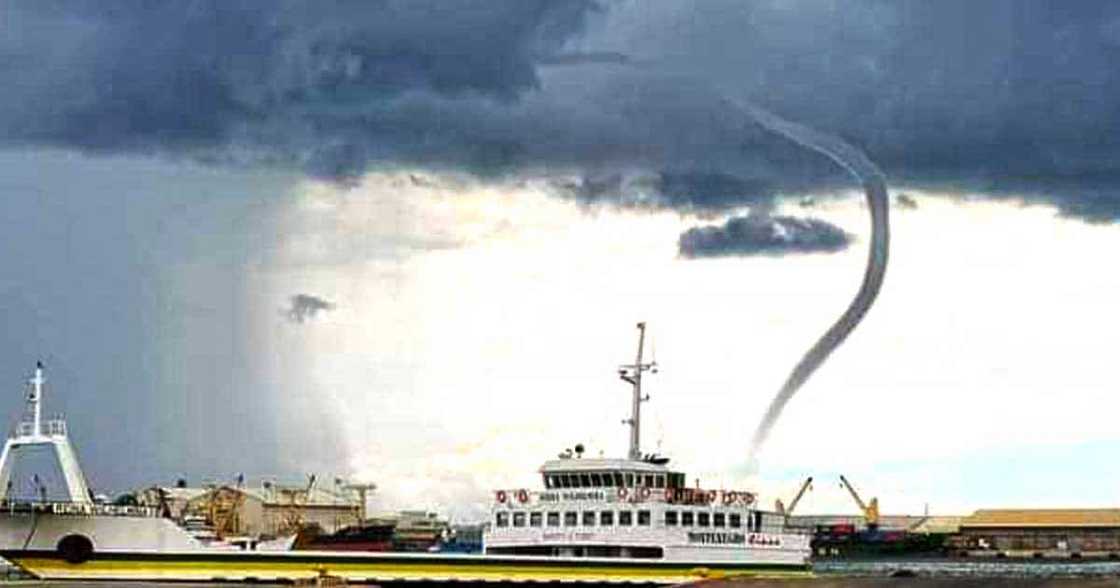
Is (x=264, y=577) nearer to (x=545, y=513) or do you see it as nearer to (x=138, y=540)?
(x=138, y=540)

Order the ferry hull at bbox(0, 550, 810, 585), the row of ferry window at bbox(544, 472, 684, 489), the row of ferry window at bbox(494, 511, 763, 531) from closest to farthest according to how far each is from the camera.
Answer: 1. the ferry hull at bbox(0, 550, 810, 585)
2. the row of ferry window at bbox(494, 511, 763, 531)
3. the row of ferry window at bbox(544, 472, 684, 489)

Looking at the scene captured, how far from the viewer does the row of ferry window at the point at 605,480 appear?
12871cm

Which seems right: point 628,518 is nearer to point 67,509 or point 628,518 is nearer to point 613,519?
point 613,519

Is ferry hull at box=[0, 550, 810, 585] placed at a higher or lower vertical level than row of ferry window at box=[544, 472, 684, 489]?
lower

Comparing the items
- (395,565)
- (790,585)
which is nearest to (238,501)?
(395,565)

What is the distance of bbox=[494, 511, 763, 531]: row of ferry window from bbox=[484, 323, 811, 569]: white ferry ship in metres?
0.07

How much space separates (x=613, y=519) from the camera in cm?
12738

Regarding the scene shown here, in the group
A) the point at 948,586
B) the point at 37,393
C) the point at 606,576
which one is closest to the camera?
the point at 948,586

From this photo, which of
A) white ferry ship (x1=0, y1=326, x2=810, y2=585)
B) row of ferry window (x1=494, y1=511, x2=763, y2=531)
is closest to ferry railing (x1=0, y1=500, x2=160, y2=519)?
white ferry ship (x1=0, y1=326, x2=810, y2=585)

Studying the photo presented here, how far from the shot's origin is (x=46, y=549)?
407 ft

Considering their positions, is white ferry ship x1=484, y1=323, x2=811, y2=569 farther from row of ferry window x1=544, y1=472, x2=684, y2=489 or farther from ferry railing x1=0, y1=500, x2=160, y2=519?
ferry railing x1=0, y1=500, x2=160, y2=519

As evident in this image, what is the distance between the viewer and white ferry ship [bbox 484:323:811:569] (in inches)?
4985

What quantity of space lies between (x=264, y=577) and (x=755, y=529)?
1360 inches

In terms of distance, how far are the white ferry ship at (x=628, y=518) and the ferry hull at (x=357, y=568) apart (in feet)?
9.86
